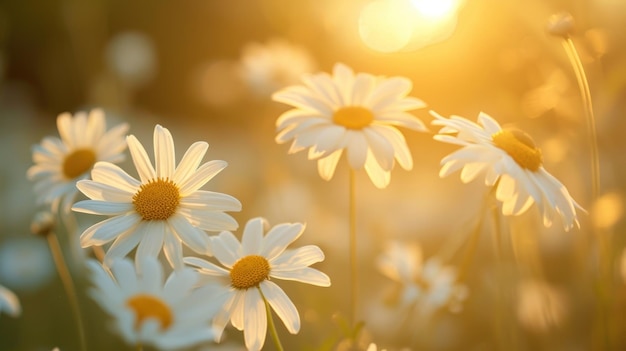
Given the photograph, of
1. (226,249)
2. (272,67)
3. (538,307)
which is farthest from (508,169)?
(272,67)

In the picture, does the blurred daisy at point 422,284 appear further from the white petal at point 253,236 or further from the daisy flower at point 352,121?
the white petal at point 253,236

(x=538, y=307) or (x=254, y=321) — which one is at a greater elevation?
(x=254, y=321)

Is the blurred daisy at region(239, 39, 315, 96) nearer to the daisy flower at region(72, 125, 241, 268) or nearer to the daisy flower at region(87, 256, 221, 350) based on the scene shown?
the daisy flower at region(72, 125, 241, 268)

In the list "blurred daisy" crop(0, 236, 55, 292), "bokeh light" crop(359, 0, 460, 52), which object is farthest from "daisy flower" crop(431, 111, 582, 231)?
"bokeh light" crop(359, 0, 460, 52)

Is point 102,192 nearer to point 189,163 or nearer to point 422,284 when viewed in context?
point 189,163

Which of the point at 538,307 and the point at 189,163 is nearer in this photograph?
the point at 189,163

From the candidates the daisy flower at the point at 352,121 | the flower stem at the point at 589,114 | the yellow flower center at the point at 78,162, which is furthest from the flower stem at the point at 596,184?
the yellow flower center at the point at 78,162
